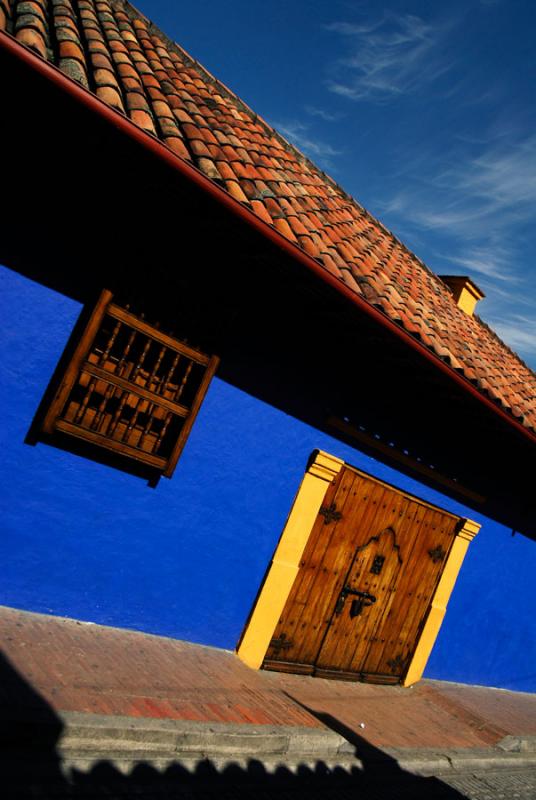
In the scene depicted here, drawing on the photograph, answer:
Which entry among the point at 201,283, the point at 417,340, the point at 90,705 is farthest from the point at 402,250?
the point at 90,705

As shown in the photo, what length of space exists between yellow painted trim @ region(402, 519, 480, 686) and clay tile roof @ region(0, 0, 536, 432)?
1756mm

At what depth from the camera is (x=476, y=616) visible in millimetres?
8938

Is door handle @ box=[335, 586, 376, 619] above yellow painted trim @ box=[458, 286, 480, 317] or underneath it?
underneath

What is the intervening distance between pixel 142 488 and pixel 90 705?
6.45 feet

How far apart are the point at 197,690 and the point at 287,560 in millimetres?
1855

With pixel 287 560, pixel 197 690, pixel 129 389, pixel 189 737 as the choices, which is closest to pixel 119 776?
pixel 189 737

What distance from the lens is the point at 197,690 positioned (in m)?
5.07

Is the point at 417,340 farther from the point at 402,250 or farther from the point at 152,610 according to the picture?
the point at 402,250

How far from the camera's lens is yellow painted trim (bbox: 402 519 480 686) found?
27.2 feet

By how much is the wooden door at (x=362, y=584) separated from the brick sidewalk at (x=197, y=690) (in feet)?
0.90

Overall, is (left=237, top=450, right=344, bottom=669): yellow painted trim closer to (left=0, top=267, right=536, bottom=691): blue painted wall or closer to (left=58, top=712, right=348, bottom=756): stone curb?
(left=0, top=267, right=536, bottom=691): blue painted wall

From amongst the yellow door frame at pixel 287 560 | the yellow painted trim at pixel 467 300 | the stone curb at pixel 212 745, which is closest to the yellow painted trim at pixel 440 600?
the stone curb at pixel 212 745

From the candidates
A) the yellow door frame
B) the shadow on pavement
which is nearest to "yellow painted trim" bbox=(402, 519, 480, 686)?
the yellow door frame

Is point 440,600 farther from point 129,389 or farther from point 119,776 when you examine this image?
point 119,776
